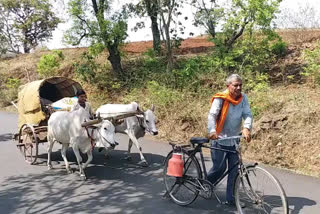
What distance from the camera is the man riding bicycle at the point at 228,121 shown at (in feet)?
16.0

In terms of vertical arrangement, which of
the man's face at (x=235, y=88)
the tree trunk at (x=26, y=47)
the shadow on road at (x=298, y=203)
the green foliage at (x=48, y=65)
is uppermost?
the tree trunk at (x=26, y=47)

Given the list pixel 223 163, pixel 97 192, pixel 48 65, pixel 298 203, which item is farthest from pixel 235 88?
pixel 48 65

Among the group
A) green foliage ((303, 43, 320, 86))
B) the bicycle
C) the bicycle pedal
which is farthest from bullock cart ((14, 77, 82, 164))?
green foliage ((303, 43, 320, 86))

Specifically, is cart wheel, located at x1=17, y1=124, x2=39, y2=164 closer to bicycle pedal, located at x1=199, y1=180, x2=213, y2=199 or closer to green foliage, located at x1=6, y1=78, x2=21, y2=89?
bicycle pedal, located at x1=199, y1=180, x2=213, y2=199

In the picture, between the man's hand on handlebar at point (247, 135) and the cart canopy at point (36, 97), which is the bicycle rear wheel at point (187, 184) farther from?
the cart canopy at point (36, 97)

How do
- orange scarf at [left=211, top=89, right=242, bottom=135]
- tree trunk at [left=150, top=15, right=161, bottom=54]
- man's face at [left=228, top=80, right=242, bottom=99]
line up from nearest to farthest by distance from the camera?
man's face at [left=228, top=80, right=242, bottom=99]
orange scarf at [left=211, top=89, right=242, bottom=135]
tree trunk at [left=150, top=15, right=161, bottom=54]

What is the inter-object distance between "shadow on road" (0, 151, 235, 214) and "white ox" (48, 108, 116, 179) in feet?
1.51

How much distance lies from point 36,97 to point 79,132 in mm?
2043

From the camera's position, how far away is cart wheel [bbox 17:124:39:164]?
326 inches

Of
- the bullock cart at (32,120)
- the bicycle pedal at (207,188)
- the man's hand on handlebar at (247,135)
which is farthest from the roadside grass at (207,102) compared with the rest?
the bullock cart at (32,120)

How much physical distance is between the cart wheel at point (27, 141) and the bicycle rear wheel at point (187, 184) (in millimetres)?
3908

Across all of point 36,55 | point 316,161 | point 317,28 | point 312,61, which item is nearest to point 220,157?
point 316,161

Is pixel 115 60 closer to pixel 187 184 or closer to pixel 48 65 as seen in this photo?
pixel 48 65

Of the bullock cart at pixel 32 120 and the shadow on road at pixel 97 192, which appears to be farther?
the bullock cart at pixel 32 120
